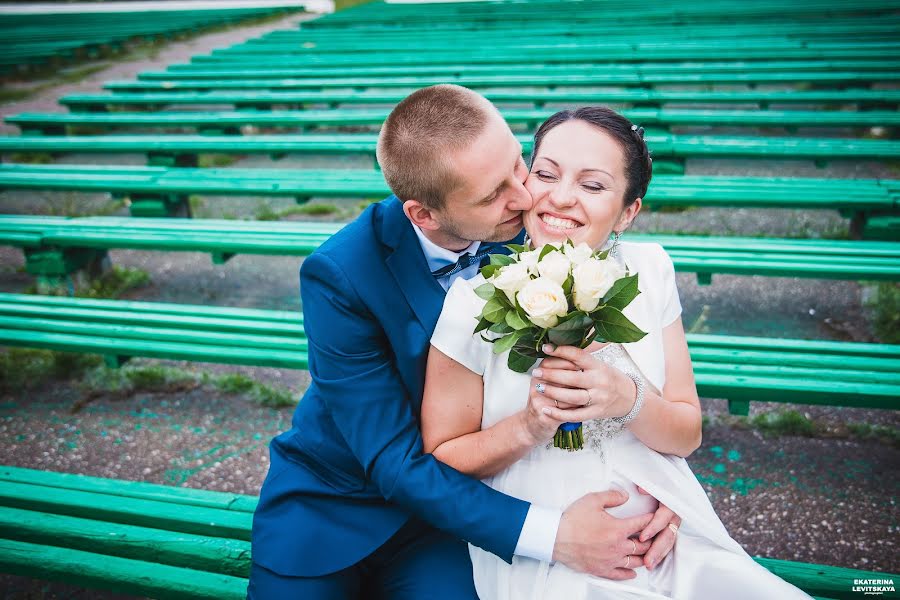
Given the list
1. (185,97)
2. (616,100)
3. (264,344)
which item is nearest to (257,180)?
(264,344)

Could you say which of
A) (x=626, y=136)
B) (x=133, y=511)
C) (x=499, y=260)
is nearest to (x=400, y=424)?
(x=499, y=260)

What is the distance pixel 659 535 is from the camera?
6.00 ft

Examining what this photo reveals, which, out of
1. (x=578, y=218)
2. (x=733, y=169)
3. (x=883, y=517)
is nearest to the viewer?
(x=578, y=218)

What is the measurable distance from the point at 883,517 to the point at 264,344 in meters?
2.95

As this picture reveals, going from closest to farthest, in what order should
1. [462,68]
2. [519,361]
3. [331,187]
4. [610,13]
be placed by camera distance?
1. [519,361]
2. [331,187]
3. [462,68]
4. [610,13]

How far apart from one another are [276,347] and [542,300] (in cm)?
221

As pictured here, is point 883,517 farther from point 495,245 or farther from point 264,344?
point 264,344

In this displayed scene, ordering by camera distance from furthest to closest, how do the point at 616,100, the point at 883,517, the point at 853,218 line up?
the point at 616,100 → the point at 853,218 → the point at 883,517

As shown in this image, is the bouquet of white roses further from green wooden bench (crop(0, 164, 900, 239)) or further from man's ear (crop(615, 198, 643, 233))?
green wooden bench (crop(0, 164, 900, 239))

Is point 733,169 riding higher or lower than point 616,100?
lower

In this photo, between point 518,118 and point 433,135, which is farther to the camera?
point 518,118

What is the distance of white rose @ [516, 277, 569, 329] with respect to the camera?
146cm

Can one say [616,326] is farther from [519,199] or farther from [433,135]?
[433,135]

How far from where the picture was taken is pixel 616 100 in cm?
611
